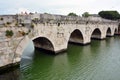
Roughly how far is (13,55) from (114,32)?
3818cm

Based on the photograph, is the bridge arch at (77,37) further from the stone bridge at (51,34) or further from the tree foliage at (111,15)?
the tree foliage at (111,15)

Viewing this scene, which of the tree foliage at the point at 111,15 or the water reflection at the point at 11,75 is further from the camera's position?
the tree foliage at the point at 111,15

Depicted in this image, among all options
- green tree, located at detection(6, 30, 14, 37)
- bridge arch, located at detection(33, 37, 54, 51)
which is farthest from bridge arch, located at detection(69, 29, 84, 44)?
green tree, located at detection(6, 30, 14, 37)

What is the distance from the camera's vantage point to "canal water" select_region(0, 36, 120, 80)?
1502 cm

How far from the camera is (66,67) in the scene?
17828 millimetres

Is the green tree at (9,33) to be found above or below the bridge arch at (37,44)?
above

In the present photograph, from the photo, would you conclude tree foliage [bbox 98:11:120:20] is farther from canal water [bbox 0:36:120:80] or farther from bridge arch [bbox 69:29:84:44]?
canal water [bbox 0:36:120:80]

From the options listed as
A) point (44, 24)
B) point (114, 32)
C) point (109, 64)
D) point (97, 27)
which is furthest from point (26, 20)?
point (114, 32)

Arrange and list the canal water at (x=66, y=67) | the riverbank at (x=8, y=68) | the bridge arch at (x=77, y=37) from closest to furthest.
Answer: the riverbank at (x=8, y=68), the canal water at (x=66, y=67), the bridge arch at (x=77, y=37)

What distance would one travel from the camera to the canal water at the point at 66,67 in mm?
15016

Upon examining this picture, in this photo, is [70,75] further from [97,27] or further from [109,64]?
[97,27]

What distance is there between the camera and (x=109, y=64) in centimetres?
1917

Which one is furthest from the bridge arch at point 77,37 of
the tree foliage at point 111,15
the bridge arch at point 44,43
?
the tree foliage at point 111,15

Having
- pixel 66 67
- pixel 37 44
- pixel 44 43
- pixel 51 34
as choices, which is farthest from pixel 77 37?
pixel 66 67
